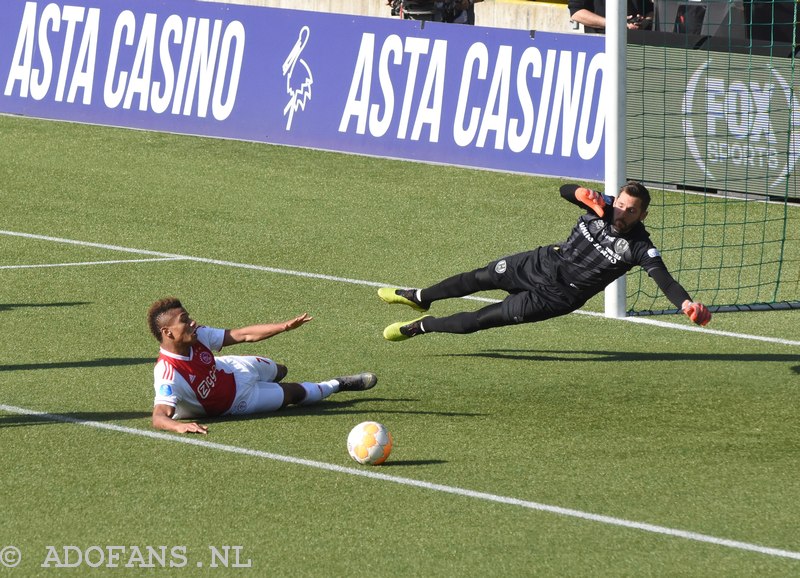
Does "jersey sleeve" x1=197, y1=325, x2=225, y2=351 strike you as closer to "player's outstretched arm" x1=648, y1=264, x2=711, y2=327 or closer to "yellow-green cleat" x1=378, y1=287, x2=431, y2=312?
"yellow-green cleat" x1=378, y1=287, x2=431, y2=312

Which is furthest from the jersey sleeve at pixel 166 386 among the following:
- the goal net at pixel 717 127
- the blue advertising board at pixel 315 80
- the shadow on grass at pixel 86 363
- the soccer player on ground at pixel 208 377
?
the blue advertising board at pixel 315 80

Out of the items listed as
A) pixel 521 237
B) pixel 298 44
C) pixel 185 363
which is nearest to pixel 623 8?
pixel 521 237

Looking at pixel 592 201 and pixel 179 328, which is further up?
pixel 592 201

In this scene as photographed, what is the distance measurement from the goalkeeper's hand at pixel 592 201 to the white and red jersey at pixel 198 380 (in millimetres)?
3071

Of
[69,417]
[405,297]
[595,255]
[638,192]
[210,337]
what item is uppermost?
[638,192]

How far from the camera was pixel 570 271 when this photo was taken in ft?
38.5

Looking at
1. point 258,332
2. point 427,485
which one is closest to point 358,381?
point 258,332

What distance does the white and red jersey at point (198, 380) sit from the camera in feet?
33.2

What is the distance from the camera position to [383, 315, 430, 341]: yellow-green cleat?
12359 mm

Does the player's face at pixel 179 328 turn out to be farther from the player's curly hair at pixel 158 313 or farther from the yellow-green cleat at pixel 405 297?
the yellow-green cleat at pixel 405 297

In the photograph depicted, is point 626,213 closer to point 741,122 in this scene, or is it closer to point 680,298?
point 680,298

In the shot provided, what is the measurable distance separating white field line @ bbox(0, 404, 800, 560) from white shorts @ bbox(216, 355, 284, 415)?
629mm

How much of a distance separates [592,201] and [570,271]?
0.61m

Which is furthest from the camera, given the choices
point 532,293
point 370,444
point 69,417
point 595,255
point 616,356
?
point 616,356
